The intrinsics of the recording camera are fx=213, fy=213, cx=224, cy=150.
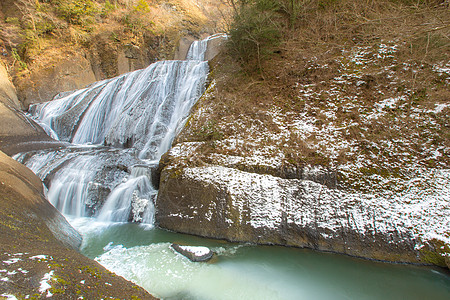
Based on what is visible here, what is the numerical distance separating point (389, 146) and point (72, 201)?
898 centimetres

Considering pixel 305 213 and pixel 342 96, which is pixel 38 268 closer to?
pixel 305 213

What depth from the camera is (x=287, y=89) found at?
295 inches

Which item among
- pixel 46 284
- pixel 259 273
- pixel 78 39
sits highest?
pixel 78 39

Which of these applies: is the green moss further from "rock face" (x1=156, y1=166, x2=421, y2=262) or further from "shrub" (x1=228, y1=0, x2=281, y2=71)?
"shrub" (x1=228, y1=0, x2=281, y2=71)

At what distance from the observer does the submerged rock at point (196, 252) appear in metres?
4.42

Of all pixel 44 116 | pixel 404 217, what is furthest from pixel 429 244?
pixel 44 116

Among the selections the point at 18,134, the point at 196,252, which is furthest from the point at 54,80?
the point at 196,252

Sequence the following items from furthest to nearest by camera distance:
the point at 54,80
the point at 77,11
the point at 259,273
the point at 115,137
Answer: the point at 77,11 < the point at 54,80 < the point at 115,137 < the point at 259,273

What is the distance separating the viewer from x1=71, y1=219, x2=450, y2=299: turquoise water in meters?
3.80

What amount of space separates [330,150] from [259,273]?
3512 millimetres

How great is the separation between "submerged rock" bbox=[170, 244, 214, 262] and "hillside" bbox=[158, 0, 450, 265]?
0.65 metres

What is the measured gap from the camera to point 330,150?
5.64 meters

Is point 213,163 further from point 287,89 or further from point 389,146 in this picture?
point 389,146

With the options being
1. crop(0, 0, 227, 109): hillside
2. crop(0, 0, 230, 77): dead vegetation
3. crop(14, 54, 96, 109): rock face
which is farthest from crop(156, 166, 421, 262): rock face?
crop(0, 0, 230, 77): dead vegetation
